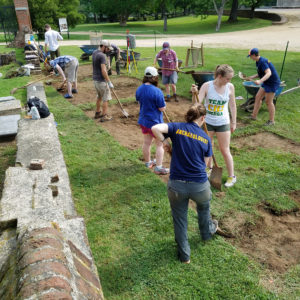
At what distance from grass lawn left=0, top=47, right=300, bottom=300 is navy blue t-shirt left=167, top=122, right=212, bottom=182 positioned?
114 centimetres

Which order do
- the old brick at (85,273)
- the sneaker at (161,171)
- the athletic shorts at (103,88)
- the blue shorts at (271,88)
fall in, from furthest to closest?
the athletic shorts at (103,88), the blue shorts at (271,88), the sneaker at (161,171), the old brick at (85,273)

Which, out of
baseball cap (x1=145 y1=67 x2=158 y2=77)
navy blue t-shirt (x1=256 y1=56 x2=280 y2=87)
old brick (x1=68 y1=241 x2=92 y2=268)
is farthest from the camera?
navy blue t-shirt (x1=256 y1=56 x2=280 y2=87)

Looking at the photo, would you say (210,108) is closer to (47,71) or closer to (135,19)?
(47,71)

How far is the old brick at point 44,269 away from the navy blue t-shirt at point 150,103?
374 centimetres

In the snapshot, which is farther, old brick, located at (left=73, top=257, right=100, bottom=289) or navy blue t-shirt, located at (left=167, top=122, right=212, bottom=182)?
navy blue t-shirt, located at (left=167, top=122, right=212, bottom=182)

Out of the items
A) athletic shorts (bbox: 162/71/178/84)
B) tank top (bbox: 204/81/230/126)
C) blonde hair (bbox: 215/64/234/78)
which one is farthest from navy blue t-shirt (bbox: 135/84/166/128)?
athletic shorts (bbox: 162/71/178/84)

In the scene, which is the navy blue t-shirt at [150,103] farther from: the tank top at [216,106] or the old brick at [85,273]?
the old brick at [85,273]

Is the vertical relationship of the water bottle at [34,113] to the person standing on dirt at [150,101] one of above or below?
below

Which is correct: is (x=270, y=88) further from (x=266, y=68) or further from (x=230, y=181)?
(x=230, y=181)

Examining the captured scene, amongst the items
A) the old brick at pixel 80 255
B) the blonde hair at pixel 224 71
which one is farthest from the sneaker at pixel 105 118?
the old brick at pixel 80 255

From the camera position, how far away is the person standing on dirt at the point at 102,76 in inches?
317

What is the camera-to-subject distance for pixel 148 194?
5.12m

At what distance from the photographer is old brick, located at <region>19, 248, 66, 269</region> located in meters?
2.03

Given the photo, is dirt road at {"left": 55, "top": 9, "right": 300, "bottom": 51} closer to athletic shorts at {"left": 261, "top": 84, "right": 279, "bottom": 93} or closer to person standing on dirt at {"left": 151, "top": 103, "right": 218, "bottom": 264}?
athletic shorts at {"left": 261, "top": 84, "right": 279, "bottom": 93}
